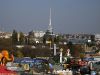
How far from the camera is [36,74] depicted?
801 inches

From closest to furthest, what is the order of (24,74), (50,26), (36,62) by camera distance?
(24,74) < (36,62) < (50,26)

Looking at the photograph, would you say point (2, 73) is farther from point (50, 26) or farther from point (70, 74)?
point (50, 26)

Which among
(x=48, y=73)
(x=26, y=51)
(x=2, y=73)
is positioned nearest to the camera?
(x=2, y=73)

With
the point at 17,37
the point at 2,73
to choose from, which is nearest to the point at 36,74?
the point at 2,73

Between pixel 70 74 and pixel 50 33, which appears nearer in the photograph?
pixel 70 74

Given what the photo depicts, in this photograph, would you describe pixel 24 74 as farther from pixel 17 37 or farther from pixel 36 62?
pixel 17 37

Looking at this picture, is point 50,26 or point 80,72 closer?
point 80,72

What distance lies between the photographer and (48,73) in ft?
71.3

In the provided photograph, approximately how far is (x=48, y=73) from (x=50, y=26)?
4365 centimetres

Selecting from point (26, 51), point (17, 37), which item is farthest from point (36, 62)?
point (17, 37)

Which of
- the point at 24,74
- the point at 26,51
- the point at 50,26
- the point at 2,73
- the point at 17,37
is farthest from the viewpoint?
the point at 50,26

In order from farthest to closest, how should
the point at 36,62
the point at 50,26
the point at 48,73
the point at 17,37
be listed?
the point at 50,26 → the point at 17,37 → the point at 36,62 → the point at 48,73

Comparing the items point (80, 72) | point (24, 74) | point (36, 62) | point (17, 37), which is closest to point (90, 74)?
point (80, 72)

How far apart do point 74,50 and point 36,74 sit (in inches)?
1089
